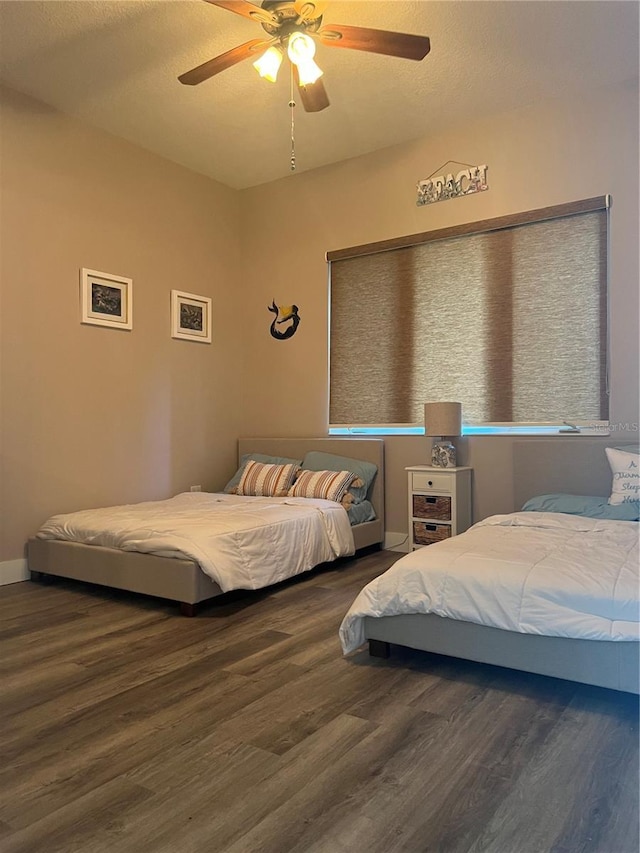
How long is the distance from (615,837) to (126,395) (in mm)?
4062

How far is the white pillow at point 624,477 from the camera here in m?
3.46

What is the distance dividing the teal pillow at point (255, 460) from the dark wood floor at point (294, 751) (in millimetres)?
2222

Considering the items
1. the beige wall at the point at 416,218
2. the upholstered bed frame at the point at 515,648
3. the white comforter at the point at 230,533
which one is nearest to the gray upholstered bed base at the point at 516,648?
the upholstered bed frame at the point at 515,648

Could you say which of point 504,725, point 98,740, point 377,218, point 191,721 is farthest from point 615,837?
point 377,218

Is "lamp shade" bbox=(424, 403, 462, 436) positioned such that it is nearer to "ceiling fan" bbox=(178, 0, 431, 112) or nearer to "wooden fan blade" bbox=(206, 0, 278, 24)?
"ceiling fan" bbox=(178, 0, 431, 112)

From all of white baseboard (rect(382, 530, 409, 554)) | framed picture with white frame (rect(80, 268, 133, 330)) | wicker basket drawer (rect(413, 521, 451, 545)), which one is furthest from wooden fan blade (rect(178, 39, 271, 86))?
white baseboard (rect(382, 530, 409, 554))

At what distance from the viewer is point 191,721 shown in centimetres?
205

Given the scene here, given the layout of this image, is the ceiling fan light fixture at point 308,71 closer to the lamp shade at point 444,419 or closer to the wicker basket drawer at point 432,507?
the lamp shade at point 444,419

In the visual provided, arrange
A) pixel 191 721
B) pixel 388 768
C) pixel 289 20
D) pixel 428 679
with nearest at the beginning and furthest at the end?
pixel 388 768 → pixel 191 721 → pixel 428 679 → pixel 289 20

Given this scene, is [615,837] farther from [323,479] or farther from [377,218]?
[377,218]

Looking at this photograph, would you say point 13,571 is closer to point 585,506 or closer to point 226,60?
point 226,60

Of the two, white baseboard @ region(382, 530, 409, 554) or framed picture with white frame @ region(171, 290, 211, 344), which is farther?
framed picture with white frame @ region(171, 290, 211, 344)

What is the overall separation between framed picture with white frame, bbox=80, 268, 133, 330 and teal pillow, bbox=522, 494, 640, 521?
317 centimetres

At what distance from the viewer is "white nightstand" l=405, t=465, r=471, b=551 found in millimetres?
4219
